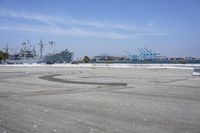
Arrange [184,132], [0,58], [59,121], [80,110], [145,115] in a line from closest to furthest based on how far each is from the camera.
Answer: [184,132] → [59,121] → [145,115] → [80,110] → [0,58]

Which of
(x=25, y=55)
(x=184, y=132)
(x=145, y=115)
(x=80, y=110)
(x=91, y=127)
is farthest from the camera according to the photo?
(x=25, y=55)

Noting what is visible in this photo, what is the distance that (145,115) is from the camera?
31.8ft

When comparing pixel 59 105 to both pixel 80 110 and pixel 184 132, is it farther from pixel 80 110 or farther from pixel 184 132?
pixel 184 132

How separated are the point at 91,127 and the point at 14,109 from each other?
14.1 feet

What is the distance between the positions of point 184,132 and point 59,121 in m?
3.51

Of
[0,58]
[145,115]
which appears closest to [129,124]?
[145,115]

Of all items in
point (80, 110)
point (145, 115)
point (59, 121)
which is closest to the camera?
point (59, 121)

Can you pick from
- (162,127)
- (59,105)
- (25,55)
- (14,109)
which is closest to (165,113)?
(162,127)

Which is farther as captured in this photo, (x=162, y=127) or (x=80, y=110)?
(x=80, y=110)

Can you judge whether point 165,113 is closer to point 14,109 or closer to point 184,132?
point 184,132

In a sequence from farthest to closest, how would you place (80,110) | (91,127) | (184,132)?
(80,110) → (91,127) → (184,132)

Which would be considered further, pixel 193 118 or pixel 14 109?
pixel 14 109

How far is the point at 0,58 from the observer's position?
6353 inches

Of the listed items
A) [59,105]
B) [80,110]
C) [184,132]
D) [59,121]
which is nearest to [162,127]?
[184,132]
